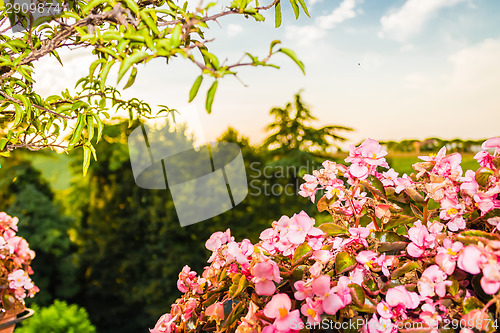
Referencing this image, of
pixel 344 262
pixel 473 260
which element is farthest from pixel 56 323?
pixel 473 260

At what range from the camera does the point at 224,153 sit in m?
6.11

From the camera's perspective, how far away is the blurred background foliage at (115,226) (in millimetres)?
5824

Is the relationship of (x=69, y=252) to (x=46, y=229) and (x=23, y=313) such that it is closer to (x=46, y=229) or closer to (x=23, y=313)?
(x=46, y=229)

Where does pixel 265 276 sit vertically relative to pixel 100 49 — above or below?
below

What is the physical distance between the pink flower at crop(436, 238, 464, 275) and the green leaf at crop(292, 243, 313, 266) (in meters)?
0.36

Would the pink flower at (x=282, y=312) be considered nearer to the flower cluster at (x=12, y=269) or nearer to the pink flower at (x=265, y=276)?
the pink flower at (x=265, y=276)

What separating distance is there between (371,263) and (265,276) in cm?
32

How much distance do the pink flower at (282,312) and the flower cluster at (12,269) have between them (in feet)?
6.97

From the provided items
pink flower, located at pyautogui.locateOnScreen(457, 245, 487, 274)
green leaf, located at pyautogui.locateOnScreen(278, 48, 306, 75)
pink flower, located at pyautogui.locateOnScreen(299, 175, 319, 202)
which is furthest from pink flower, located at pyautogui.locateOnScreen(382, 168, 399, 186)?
green leaf, located at pyautogui.locateOnScreen(278, 48, 306, 75)

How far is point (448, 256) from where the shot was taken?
106 centimetres

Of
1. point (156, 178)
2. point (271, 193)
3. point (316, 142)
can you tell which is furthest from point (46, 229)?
point (316, 142)

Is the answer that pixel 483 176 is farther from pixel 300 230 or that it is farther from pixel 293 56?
pixel 293 56

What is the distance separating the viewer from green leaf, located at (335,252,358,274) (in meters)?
1.13

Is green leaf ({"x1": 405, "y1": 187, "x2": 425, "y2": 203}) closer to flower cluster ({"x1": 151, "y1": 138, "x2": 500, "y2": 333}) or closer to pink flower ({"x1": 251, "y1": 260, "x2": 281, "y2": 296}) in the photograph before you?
flower cluster ({"x1": 151, "y1": 138, "x2": 500, "y2": 333})
